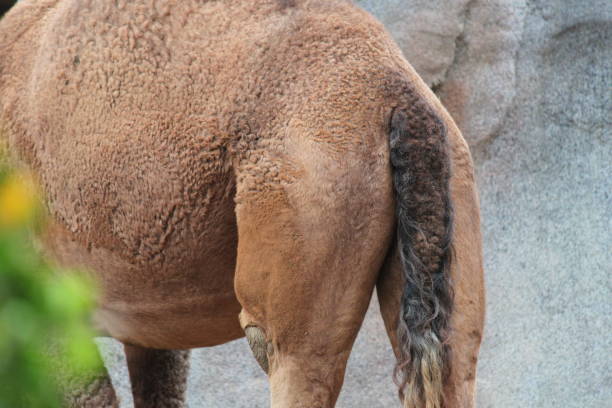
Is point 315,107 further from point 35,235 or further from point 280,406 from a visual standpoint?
point 35,235

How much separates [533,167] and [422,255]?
308 centimetres

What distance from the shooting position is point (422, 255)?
2.36 m

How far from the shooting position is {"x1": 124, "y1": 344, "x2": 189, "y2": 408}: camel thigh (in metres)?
3.91

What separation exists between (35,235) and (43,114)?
433 mm

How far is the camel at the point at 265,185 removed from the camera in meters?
2.37

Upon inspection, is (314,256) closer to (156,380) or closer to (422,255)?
(422,255)

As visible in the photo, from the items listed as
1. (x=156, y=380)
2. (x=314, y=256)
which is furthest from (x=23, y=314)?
(x=156, y=380)

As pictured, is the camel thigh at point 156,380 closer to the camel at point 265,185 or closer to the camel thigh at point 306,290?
the camel at point 265,185

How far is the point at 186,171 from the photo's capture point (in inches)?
103

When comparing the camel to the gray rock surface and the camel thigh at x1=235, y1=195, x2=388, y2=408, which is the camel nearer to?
the camel thigh at x1=235, y1=195, x2=388, y2=408

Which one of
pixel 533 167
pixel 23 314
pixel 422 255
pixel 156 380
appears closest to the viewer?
pixel 23 314

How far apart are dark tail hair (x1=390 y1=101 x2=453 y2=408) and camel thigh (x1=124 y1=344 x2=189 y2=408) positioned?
1.76 metres

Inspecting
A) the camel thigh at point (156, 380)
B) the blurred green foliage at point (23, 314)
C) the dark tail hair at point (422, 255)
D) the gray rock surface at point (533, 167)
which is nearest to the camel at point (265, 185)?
the dark tail hair at point (422, 255)

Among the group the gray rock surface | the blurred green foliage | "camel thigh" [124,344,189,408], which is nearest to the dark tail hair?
the blurred green foliage
